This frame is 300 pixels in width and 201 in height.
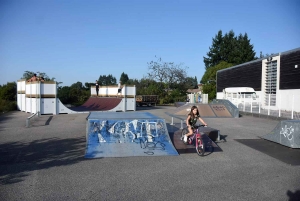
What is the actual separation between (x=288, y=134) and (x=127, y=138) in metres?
5.55

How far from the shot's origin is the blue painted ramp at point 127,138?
8.25 metres

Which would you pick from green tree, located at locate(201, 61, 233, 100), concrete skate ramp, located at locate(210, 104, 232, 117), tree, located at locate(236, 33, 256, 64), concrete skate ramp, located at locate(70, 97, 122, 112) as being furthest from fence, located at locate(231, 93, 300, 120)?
tree, located at locate(236, 33, 256, 64)

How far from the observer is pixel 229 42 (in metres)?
64.7

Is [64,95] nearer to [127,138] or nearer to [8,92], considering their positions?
[8,92]

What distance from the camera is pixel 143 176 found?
6172 mm

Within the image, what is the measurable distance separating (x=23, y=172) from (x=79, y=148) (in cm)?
277

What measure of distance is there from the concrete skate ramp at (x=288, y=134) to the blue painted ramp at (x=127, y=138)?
4.12 m

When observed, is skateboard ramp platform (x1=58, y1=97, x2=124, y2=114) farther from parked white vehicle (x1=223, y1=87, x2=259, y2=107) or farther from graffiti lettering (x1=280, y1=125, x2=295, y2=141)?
graffiti lettering (x1=280, y1=125, x2=295, y2=141)

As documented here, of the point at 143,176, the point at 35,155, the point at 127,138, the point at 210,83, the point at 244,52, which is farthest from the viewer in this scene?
the point at 244,52

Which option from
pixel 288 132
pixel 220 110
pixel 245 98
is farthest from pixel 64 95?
pixel 288 132

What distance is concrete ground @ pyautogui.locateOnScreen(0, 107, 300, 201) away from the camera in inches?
201

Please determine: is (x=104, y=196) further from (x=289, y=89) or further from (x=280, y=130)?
(x=289, y=89)

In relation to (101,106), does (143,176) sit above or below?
below

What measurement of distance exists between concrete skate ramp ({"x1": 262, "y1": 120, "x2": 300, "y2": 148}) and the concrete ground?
1.52 metres
